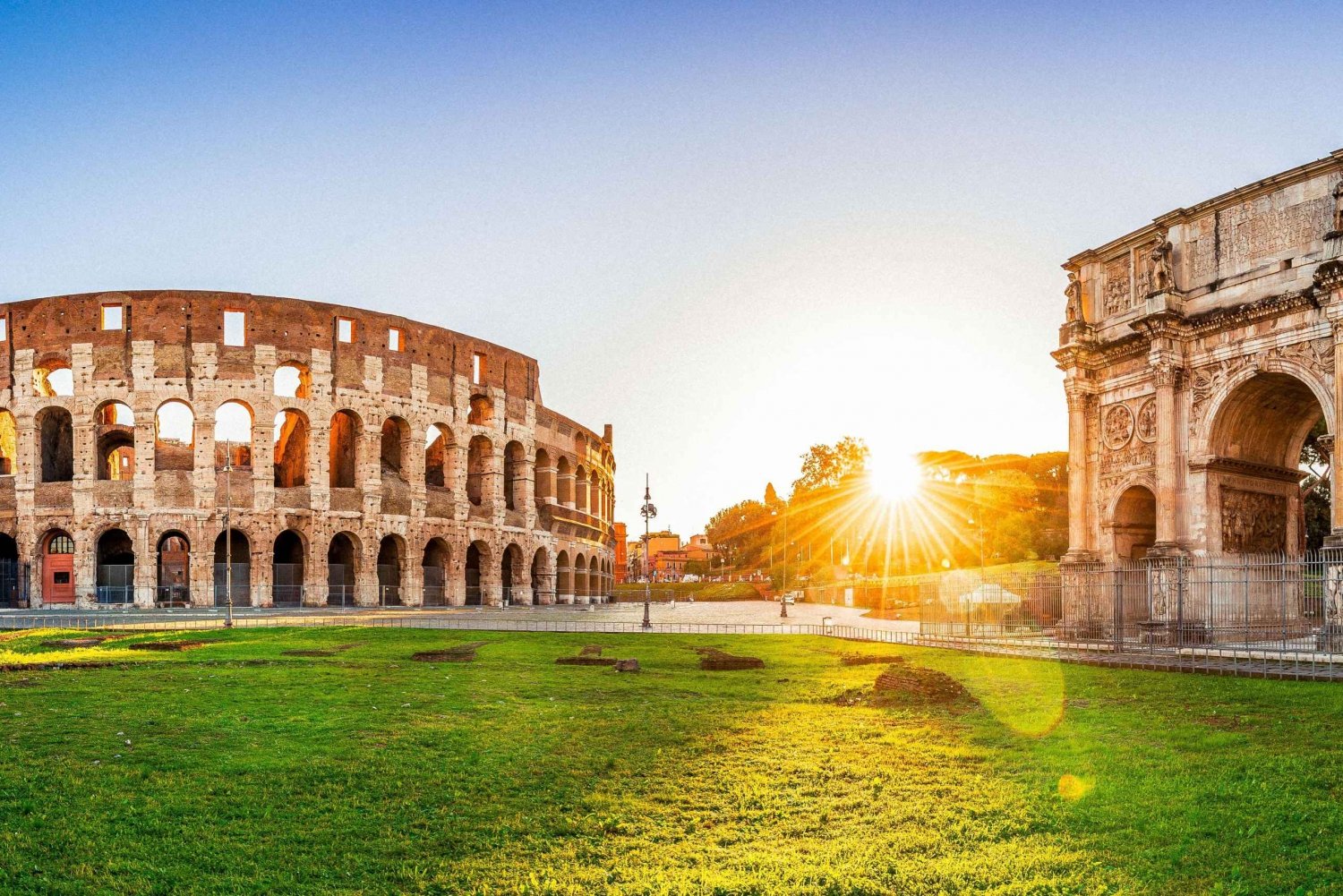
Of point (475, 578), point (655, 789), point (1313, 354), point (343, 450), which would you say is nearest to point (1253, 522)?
point (1313, 354)

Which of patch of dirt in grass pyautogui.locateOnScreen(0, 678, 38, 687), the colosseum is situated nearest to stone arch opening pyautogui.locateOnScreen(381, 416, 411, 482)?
the colosseum

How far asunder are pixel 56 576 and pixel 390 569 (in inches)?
584

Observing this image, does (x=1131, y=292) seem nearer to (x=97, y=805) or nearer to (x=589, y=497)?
(x=97, y=805)

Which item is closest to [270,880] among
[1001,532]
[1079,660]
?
[1079,660]

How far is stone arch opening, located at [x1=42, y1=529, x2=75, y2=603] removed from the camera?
43.8 meters

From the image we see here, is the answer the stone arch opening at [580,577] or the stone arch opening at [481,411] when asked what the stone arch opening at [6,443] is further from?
the stone arch opening at [580,577]

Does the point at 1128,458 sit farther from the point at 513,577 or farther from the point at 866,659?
the point at 513,577

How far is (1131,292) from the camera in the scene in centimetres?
2722

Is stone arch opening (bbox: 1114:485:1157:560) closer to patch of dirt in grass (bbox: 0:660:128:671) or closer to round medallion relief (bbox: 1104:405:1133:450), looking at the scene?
round medallion relief (bbox: 1104:405:1133:450)

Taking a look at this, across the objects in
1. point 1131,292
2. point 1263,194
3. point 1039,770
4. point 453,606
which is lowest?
point 453,606

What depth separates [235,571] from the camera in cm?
4547

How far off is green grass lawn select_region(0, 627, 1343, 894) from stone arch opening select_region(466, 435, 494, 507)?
41.4 metres

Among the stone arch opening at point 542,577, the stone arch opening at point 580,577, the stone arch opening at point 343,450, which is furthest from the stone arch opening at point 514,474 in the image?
the stone arch opening at point 343,450

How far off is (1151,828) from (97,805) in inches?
293
